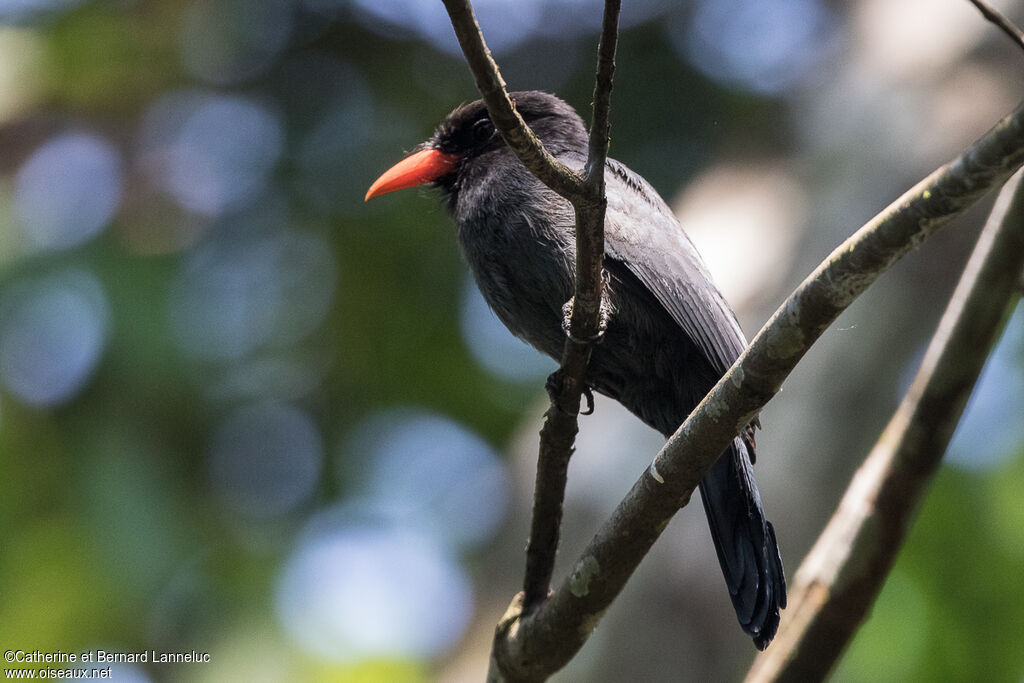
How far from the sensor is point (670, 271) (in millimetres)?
3238

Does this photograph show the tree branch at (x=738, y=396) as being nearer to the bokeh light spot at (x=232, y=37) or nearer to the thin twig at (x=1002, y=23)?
the thin twig at (x=1002, y=23)

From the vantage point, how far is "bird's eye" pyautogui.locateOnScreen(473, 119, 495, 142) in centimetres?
394

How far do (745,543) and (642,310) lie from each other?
77 centimetres

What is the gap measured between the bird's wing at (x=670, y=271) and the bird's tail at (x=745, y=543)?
31 cm

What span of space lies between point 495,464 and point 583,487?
7.91 ft

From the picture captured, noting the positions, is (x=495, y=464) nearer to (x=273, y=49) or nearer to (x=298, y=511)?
(x=298, y=511)

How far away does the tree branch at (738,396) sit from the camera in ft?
6.06

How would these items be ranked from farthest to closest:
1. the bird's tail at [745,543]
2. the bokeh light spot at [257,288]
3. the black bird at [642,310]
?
1. the bokeh light spot at [257,288]
2. the black bird at [642,310]
3. the bird's tail at [745,543]

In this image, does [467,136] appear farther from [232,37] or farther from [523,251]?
[232,37]

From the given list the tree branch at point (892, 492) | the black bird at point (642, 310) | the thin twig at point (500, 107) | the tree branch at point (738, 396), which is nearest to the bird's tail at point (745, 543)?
the black bird at point (642, 310)

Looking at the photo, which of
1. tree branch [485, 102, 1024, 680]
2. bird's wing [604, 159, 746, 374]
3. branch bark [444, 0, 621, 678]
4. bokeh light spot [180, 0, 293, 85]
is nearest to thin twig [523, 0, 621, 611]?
branch bark [444, 0, 621, 678]

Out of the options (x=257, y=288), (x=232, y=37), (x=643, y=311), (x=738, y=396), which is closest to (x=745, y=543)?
(x=643, y=311)

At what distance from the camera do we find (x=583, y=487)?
493 cm

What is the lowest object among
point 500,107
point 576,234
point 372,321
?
point 372,321
